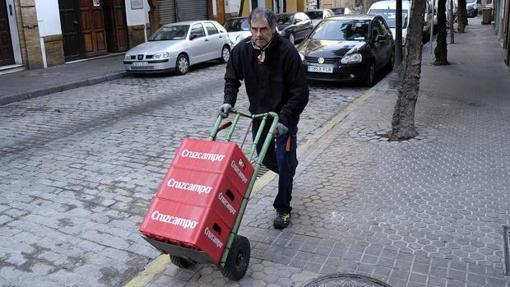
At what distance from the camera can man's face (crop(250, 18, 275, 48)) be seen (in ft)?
13.2

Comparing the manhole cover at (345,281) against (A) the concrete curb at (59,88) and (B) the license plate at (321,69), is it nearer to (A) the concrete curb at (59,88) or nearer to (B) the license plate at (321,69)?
(B) the license plate at (321,69)

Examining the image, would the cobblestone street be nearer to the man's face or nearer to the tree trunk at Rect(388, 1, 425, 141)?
the tree trunk at Rect(388, 1, 425, 141)

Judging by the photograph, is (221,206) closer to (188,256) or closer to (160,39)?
(188,256)

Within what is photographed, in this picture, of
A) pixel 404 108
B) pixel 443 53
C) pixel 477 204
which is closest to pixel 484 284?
pixel 477 204

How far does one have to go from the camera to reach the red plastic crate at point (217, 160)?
3.53 m

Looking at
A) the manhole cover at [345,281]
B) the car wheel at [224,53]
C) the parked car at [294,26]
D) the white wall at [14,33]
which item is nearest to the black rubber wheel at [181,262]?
the manhole cover at [345,281]

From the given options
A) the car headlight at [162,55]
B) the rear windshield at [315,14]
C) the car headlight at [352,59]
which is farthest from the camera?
the rear windshield at [315,14]

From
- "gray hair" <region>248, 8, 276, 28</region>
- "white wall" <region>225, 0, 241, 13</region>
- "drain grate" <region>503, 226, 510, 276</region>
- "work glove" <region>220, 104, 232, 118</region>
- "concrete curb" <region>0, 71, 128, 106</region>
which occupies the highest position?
"white wall" <region>225, 0, 241, 13</region>

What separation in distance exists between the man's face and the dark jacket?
0.08m

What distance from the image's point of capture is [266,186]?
5.84 metres

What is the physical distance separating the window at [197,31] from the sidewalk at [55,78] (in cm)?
232

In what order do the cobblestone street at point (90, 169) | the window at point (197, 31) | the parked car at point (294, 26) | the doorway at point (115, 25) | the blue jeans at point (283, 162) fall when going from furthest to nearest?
the parked car at point (294, 26), the doorway at point (115, 25), the window at point (197, 31), the blue jeans at point (283, 162), the cobblestone street at point (90, 169)

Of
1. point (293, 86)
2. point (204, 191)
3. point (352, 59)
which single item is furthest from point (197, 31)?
point (204, 191)

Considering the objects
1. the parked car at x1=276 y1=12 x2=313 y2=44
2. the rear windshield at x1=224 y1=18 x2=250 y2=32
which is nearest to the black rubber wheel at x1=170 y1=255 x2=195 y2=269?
the rear windshield at x1=224 y1=18 x2=250 y2=32
